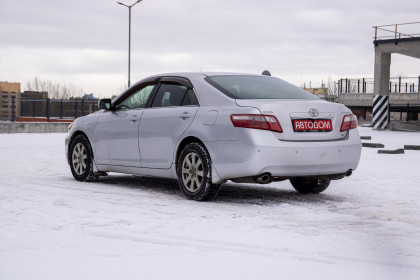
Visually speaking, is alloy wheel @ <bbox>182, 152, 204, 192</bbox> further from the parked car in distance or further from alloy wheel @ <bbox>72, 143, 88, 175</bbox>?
alloy wheel @ <bbox>72, 143, 88, 175</bbox>

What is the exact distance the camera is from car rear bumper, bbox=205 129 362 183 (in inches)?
272

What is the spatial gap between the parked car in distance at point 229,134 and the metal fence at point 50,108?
81.0ft

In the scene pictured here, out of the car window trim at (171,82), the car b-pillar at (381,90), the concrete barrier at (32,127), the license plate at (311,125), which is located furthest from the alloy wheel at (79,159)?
the car b-pillar at (381,90)

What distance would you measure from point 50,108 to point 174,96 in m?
26.5

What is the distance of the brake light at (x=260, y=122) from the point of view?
22.9 ft

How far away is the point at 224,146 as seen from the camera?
23.4 feet

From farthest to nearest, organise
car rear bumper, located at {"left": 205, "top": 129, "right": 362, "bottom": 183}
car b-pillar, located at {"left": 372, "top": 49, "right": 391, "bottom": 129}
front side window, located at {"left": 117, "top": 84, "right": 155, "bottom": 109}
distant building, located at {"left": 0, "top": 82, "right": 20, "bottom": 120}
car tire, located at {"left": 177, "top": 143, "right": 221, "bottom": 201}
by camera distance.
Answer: car b-pillar, located at {"left": 372, "top": 49, "right": 391, "bottom": 129} < distant building, located at {"left": 0, "top": 82, "right": 20, "bottom": 120} < front side window, located at {"left": 117, "top": 84, "right": 155, "bottom": 109} < car tire, located at {"left": 177, "top": 143, "right": 221, "bottom": 201} < car rear bumper, located at {"left": 205, "top": 129, "right": 362, "bottom": 183}

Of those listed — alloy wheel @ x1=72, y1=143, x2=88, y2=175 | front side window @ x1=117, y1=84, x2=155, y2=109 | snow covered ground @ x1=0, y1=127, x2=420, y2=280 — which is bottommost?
snow covered ground @ x1=0, y1=127, x2=420, y2=280

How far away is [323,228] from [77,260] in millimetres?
2423

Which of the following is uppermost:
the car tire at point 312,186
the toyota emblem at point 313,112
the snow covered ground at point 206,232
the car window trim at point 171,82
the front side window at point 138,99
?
the car window trim at point 171,82

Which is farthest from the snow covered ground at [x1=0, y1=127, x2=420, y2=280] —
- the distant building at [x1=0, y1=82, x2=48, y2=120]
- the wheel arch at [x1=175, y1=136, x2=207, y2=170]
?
the distant building at [x1=0, y1=82, x2=48, y2=120]

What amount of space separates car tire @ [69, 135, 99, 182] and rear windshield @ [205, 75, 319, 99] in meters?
2.59

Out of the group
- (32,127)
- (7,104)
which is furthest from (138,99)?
(7,104)

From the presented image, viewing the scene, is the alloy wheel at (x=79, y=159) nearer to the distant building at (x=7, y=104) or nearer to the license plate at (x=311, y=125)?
the license plate at (x=311, y=125)
